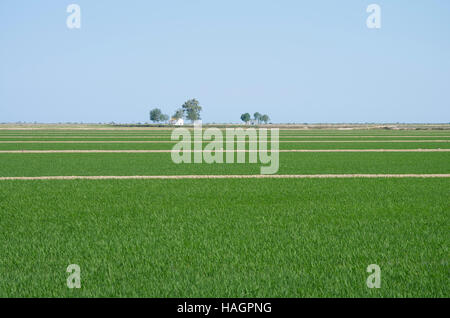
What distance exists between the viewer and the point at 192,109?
162750mm

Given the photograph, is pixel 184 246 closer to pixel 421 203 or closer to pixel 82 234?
pixel 82 234

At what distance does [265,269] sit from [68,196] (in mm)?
8302

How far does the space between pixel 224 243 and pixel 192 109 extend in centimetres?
15732

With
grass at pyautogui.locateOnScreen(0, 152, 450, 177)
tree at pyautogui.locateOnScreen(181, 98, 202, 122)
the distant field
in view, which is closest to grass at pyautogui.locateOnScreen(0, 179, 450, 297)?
the distant field

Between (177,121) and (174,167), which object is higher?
(177,121)

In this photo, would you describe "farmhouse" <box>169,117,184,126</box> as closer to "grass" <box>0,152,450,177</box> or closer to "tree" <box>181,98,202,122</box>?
"tree" <box>181,98,202,122</box>

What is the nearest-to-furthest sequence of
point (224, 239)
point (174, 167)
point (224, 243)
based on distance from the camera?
point (224, 243)
point (224, 239)
point (174, 167)

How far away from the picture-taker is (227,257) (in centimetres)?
645

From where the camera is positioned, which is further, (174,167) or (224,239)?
(174,167)

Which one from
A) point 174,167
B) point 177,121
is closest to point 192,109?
point 177,121

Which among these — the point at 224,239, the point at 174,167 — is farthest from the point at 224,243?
the point at 174,167

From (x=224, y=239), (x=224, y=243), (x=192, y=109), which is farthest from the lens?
(x=192, y=109)

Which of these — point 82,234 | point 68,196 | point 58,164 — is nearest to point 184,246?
point 82,234

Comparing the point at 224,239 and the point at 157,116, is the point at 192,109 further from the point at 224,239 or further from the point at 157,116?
the point at 224,239
